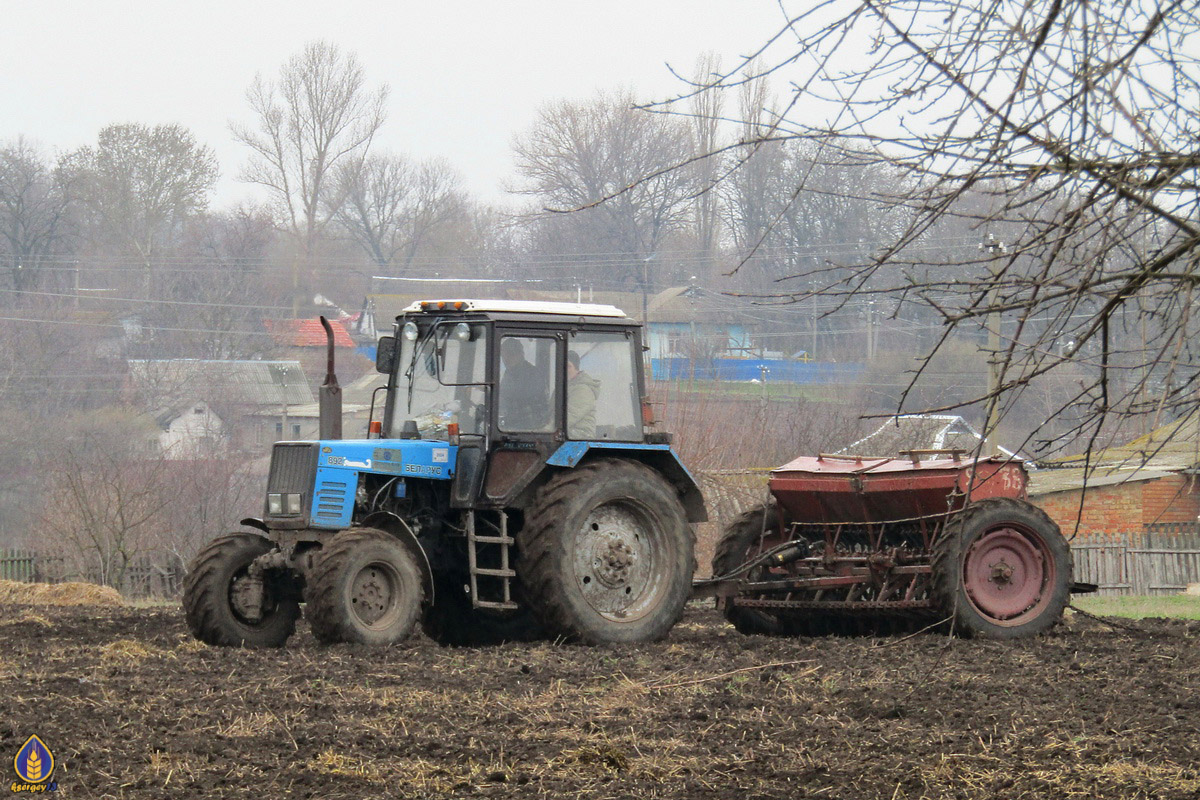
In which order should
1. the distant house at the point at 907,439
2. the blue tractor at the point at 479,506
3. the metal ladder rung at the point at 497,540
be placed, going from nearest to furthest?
the blue tractor at the point at 479,506
the metal ladder rung at the point at 497,540
the distant house at the point at 907,439

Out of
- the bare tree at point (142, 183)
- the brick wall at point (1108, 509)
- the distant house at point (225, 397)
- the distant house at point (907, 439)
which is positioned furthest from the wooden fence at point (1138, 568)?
the bare tree at point (142, 183)

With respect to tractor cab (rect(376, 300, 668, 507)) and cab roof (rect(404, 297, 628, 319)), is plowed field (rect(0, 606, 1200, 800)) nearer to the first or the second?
tractor cab (rect(376, 300, 668, 507))

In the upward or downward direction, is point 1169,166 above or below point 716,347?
below

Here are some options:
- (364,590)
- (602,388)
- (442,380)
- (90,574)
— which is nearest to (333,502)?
(364,590)

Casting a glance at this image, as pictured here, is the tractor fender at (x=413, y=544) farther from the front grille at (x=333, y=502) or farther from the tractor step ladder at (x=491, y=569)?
the tractor step ladder at (x=491, y=569)

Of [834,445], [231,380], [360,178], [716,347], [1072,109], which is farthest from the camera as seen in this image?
[360,178]

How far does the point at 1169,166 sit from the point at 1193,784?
2535 mm

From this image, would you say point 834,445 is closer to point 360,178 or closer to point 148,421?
point 148,421

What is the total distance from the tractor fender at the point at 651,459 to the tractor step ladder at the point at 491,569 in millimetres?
587

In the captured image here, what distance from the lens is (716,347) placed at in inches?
1607

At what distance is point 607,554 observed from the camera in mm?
10086

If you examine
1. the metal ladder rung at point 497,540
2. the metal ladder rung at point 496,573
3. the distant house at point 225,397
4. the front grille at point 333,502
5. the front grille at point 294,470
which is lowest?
the metal ladder rung at point 496,573

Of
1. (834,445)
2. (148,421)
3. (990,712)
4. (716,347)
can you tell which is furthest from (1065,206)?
(148,421)

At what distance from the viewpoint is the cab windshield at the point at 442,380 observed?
994 centimetres
